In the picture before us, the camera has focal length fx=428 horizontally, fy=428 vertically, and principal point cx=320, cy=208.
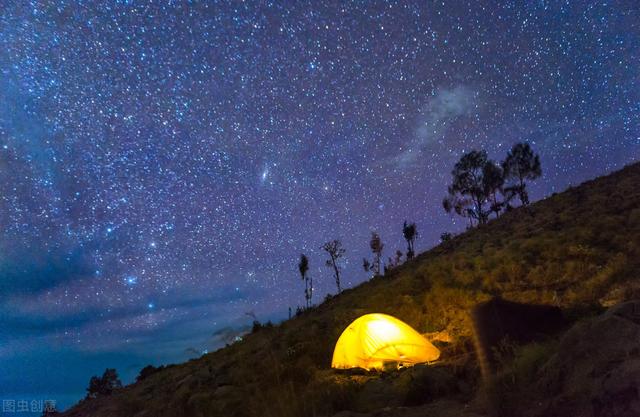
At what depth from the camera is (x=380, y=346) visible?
41.8 feet

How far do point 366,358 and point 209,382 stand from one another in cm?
675

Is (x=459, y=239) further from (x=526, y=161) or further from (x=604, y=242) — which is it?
(x=526, y=161)

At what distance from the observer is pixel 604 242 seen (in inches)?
717

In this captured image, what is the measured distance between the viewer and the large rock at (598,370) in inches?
162

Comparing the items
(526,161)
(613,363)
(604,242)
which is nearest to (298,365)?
(613,363)

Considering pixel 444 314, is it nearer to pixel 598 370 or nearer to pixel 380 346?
pixel 380 346

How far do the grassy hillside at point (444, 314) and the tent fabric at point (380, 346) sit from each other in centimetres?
69

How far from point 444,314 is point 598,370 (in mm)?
12529

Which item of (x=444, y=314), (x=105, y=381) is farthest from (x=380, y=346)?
(x=105, y=381)

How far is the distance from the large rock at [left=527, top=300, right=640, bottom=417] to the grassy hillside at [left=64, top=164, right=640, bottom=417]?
965 millimetres

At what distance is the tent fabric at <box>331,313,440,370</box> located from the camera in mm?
12359

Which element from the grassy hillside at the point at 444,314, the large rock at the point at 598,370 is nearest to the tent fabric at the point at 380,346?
the grassy hillside at the point at 444,314

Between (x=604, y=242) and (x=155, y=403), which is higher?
(x=604, y=242)

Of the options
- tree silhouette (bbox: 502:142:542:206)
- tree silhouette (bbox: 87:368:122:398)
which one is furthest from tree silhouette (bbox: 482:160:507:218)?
tree silhouette (bbox: 87:368:122:398)
